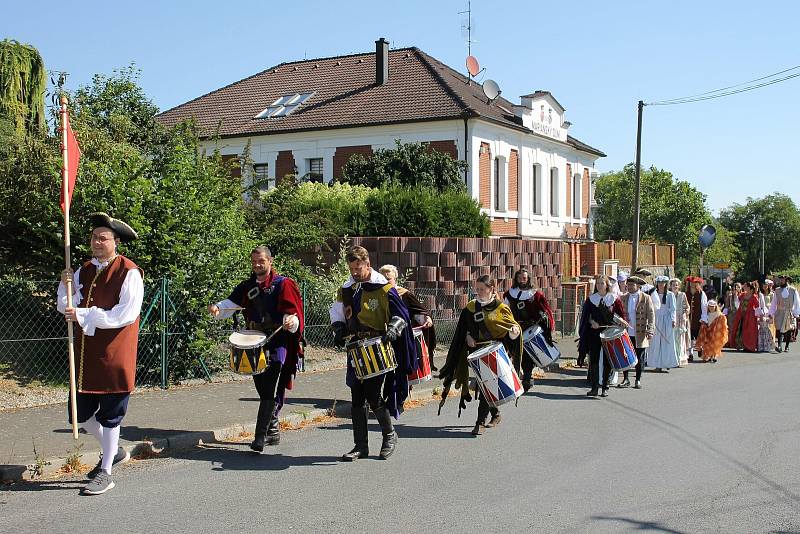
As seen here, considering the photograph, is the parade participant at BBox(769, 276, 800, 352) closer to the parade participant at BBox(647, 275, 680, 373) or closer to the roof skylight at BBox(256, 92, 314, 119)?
the parade participant at BBox(647, 275, 680, 373)

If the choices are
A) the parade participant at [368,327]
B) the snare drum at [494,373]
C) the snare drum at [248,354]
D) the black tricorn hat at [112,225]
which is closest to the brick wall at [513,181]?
the snare drum at [494,373]

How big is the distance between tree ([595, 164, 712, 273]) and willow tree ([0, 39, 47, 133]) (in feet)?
176

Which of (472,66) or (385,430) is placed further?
(472,66)

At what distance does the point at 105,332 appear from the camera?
7.05 m

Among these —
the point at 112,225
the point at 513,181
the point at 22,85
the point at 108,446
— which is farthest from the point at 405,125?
the point at 108,446

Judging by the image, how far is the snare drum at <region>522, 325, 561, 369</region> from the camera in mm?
13070

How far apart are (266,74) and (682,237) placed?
131 feet

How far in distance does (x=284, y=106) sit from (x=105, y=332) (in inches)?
1306

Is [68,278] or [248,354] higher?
[68,278]

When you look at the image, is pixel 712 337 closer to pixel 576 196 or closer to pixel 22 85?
pixel 22 85

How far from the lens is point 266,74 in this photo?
43812 mm

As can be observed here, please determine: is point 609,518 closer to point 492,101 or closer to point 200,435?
point 200,435

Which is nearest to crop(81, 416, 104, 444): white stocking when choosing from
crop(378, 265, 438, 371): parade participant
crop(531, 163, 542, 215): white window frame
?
crop(378, 265, 438, 371): parade participant

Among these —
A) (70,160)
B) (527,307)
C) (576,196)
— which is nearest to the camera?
(70,160)
